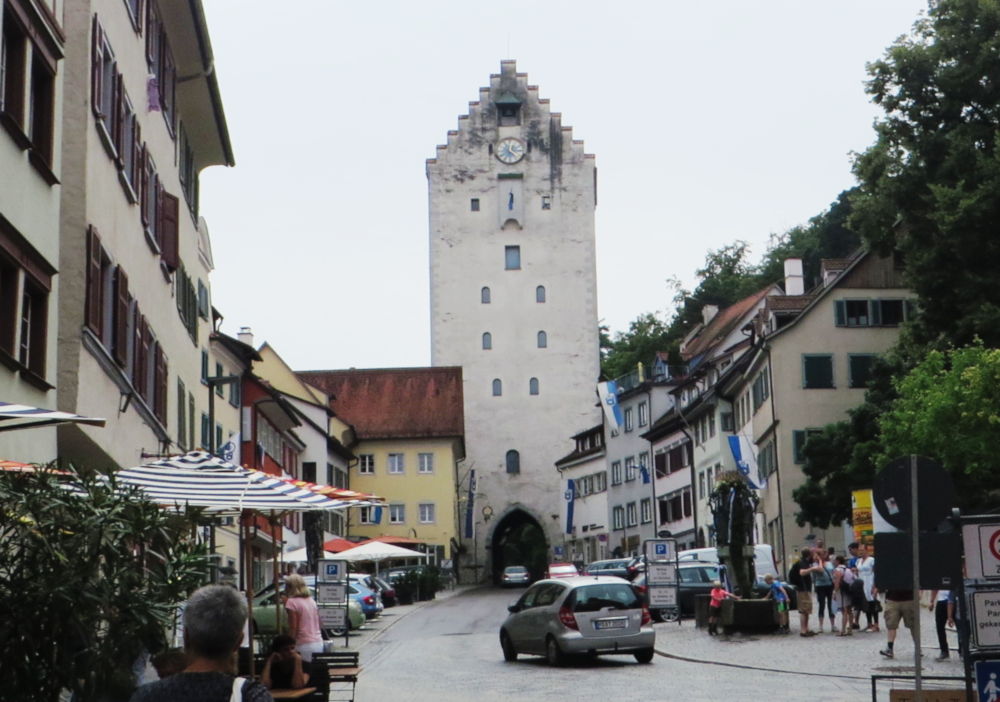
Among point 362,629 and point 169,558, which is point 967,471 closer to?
point 362,629

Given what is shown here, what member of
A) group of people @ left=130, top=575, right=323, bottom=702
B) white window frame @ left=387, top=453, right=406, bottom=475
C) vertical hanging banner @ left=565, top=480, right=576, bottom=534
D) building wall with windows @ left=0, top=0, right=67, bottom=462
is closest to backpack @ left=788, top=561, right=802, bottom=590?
building wall with windows @ left=0, top=0, right=67, bottom=462

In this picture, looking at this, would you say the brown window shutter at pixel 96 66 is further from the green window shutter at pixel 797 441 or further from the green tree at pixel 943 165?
the green window shutter at pixel 797 441

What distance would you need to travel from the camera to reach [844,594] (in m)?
30.2

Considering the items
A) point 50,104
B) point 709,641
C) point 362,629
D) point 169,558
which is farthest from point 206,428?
point 169,558

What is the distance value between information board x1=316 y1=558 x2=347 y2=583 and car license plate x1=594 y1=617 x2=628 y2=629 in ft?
25.1

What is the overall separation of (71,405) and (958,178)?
30.0 m

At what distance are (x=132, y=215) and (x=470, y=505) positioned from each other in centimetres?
7505

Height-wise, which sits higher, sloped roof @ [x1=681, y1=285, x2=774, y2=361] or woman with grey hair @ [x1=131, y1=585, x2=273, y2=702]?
sloped roof @ [x1=681, y1=285, x2=774, y2=361]

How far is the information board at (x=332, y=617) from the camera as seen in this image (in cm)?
3347

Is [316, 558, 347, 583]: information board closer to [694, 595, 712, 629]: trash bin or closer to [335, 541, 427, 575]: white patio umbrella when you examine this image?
[694, 595, 712, 629]: trash bin

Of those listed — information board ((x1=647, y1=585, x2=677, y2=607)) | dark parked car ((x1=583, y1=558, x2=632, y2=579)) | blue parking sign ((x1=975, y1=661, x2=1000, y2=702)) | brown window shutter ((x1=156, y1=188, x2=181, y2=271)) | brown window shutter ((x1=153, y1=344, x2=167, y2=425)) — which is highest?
brown window shutter ((x1=156, y1=188, x2=181, y2=271))

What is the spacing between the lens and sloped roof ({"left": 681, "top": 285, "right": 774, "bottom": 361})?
8171cm

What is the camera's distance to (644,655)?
2664 centimetres

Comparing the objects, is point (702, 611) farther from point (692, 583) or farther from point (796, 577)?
point (692, 583)
